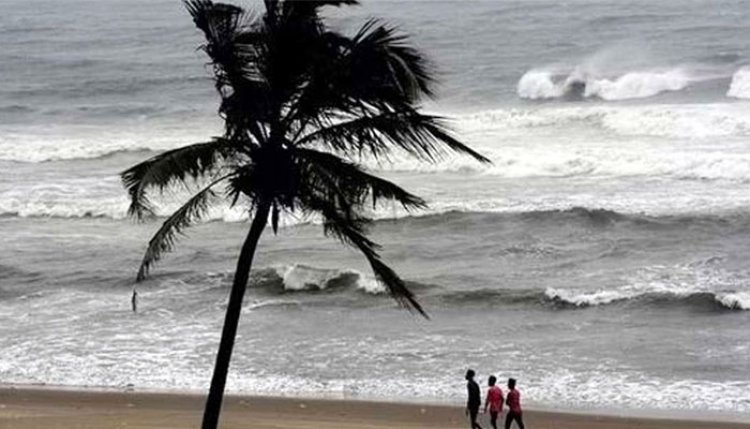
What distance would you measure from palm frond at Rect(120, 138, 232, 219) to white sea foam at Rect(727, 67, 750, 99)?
3596 cm

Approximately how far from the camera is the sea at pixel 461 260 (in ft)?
59.9

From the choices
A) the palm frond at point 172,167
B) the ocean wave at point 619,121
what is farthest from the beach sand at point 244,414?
the ocean wave at point 619,121

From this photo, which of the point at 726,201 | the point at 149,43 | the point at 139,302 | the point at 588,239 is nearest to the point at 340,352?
the point at 139,302

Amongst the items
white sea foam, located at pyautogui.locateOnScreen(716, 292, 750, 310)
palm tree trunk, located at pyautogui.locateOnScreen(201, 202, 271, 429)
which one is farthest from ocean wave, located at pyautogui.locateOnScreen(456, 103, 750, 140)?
palm tree trunk, located at pyautogui.locateOnScreen(201, 202, 271, 429)

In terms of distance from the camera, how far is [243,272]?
10.4 m

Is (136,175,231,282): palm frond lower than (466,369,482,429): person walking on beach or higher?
higher

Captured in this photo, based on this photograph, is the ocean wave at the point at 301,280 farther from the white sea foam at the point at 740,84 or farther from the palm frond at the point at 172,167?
the white sea foam at the point at 740,84

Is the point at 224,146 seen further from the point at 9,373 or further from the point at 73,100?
the point at 73,100

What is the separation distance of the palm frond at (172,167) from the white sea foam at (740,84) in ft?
118

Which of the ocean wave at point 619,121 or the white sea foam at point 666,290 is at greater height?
the ocean wave at point 619,121

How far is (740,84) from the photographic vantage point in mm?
44781

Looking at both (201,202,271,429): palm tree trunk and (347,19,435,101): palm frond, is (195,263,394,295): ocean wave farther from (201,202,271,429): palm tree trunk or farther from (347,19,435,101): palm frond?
(347,19,435,101): palm frond

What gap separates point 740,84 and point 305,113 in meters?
37.5

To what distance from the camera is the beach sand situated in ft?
51.8
